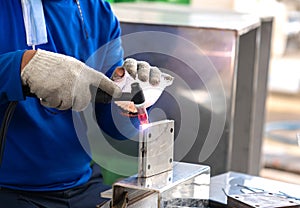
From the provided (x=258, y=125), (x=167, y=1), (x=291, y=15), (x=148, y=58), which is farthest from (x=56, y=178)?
(x=291, y=15)

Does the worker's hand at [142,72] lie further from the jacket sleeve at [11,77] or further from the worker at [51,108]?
the jacket sleeve at [11,77]

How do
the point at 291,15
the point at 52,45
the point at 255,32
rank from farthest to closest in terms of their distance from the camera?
the point at 291,15
the point at 255,32
the point at 52,45

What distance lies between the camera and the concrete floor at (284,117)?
9.80 ft

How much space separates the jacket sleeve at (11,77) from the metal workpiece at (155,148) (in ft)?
0.67

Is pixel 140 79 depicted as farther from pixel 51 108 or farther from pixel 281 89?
pixel 281 89

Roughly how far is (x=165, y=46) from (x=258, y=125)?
0.59 metres

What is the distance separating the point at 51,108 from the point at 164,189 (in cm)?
33

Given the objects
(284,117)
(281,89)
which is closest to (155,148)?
(284,117)

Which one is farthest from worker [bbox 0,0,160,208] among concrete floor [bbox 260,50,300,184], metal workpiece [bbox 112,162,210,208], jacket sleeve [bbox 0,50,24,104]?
concrete floor [bbox 260,50,300,184]

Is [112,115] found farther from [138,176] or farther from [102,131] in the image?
[138,176]

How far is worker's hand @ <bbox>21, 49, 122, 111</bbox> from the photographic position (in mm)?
894

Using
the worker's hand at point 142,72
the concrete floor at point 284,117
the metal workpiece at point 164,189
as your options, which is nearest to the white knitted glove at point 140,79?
the worker's hand at point 142,72

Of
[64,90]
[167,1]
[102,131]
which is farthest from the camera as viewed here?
[167,1]

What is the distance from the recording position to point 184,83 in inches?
58.1
